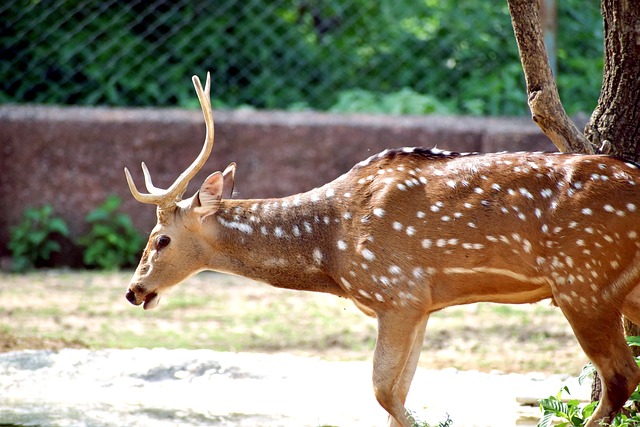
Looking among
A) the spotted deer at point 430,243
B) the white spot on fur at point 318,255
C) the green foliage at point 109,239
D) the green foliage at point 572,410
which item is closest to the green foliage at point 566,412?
the green foliage at point 572,410

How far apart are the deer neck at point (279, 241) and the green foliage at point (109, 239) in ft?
15.2

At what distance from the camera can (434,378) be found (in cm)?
628

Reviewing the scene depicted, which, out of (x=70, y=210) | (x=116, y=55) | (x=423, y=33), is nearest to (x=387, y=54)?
(x=423, y=33)

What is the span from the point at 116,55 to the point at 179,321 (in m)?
3.43

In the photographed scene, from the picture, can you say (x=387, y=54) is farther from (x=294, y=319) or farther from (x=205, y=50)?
(x=294, y=319)

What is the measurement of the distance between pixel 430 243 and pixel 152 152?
5508 mm

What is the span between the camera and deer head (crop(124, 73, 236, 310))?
17.9 feet

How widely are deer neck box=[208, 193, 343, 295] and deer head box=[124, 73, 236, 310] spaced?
9 centimetres

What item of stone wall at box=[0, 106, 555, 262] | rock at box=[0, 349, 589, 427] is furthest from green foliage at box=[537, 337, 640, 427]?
stone wall at box=[0, 106, 555, 262]

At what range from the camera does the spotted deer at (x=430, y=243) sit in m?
4.71

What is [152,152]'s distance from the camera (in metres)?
10.1

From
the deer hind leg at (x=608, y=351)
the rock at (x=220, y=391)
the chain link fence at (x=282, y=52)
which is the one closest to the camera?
the deer hind leg at (x=608, y=351)

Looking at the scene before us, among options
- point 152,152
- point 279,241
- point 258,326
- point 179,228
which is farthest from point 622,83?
point 152,152

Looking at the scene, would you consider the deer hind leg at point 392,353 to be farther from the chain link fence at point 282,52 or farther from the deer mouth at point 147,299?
the chain link fence at point 282,52
